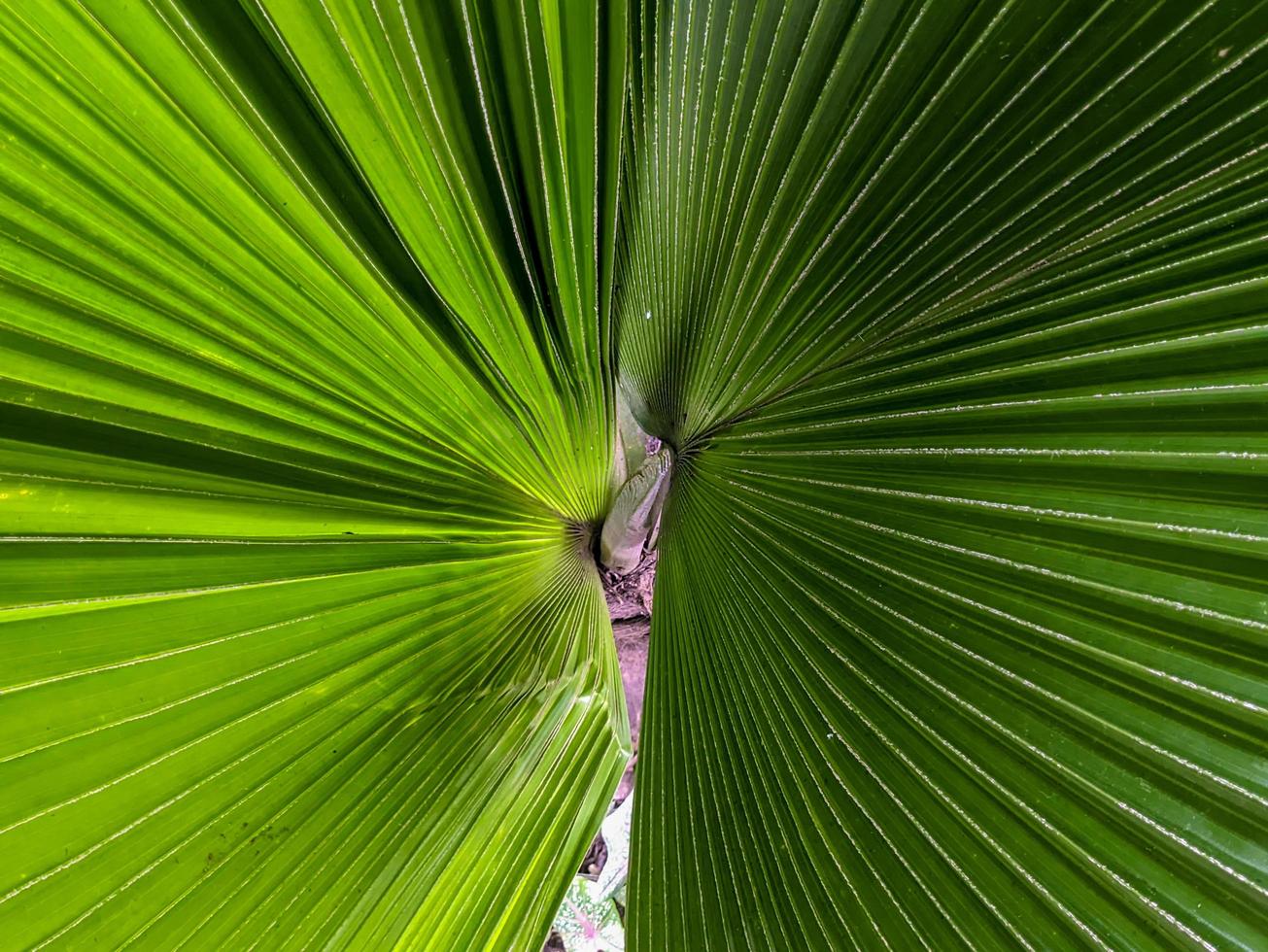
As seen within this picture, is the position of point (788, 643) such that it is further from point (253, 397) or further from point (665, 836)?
point (253, 397)

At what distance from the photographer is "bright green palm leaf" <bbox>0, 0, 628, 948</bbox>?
1.36ft

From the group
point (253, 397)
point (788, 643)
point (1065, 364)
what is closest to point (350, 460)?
point (253, 397)

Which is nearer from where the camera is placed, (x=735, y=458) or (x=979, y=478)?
(x=979, y=478)

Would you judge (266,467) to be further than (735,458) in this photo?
No

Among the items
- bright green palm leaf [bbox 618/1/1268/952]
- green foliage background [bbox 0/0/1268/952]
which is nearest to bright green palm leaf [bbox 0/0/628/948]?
green foliage background [bbox 0/0/1268/952]

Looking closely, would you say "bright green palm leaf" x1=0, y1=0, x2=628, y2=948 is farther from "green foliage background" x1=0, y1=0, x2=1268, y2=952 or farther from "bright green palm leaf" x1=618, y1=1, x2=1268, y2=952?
"bright green palm leaf" x1=618, y1=1, x2=1268, y2=952

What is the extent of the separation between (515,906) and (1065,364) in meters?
0.83

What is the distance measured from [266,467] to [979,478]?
0.63m

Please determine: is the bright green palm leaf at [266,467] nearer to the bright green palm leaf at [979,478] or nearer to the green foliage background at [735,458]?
the green foliage background at [735,458]

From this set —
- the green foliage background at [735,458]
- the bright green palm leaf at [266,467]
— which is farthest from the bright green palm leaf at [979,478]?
the bright green palm leaf at [266,467]

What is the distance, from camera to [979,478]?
0.49 m

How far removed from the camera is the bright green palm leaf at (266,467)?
42cm

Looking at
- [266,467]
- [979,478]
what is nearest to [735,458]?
[979,478]

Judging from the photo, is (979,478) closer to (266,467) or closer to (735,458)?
(735,458)
